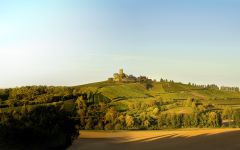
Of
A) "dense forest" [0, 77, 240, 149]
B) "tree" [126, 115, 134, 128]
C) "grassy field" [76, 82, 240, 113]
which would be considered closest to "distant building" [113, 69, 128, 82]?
"dense forest" [0, 77, 240, 149]

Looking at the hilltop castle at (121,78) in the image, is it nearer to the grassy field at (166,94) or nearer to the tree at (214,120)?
the grassy field at (166,94)

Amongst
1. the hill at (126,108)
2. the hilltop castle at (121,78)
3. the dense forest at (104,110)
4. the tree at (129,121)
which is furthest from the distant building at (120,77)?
the tree at (129,121)

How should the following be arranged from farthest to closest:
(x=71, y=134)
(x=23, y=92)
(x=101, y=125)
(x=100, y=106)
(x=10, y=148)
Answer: (x=100, y=106)
(x=101, y=125)
(x=23, y=92)
(x=71, y=134)
(x=10, y=148)

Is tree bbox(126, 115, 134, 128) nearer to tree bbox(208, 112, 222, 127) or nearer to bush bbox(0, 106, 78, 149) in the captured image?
tree bbox(208, 112, 222, 127)

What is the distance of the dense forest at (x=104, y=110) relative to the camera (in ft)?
87.3

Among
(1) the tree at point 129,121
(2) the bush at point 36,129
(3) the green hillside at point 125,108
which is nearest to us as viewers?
(2) the bush at point 36,129

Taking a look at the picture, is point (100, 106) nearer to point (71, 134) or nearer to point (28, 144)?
point (71, 134)

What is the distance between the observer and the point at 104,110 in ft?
222

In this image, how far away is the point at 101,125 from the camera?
207 feet

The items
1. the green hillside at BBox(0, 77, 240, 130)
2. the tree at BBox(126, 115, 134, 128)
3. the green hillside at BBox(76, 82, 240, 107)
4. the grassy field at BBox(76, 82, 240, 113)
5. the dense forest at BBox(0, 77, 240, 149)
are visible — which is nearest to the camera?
the dense forest at BBox(0, 77, 240, 149)

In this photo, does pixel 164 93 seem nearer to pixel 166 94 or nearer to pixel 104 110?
pixel 166 94

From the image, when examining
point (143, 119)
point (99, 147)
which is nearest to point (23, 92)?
point (99, 147)

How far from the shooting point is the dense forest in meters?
26.6

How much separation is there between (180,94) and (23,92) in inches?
2028
